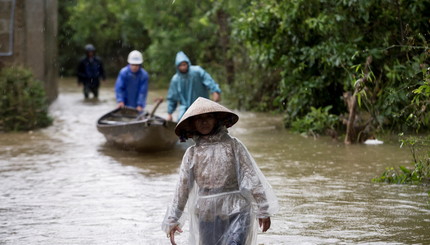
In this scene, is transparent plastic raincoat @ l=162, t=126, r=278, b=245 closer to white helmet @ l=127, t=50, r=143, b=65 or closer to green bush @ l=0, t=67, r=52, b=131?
white helmet @ l=127, t=50, r=143, b=65

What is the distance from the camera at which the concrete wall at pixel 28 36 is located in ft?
65.2

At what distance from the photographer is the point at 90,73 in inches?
1103

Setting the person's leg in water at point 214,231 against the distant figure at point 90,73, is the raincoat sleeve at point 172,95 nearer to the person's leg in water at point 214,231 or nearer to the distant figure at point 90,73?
the person's leg in water at point 214,231

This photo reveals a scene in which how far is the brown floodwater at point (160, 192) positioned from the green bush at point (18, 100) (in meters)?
0.64

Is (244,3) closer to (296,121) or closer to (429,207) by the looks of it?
(296,121)

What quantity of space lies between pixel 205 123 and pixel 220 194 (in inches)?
20.9

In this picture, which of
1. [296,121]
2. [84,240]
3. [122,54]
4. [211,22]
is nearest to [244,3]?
[296,121]

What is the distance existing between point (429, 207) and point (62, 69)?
3305cm

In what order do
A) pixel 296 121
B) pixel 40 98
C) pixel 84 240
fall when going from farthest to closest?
pixel 40 98
pixel 296 121
pixel 84 240

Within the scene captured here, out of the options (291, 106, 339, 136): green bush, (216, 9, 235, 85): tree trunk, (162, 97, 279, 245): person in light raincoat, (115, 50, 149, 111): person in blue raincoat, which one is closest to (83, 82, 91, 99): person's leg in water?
(216, 9, 235, 85): tree trunk

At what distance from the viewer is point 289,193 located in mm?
9930

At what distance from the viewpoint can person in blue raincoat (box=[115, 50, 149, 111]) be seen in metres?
15.8

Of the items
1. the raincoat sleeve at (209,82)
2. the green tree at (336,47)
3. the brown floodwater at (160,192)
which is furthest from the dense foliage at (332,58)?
the raincoat sleeve at (209,82)

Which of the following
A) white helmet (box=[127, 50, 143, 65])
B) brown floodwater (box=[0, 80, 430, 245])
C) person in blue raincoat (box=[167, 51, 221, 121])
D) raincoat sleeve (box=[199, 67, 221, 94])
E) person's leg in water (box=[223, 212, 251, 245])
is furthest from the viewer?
white helmet (box=[127, 50, 143, 65])
